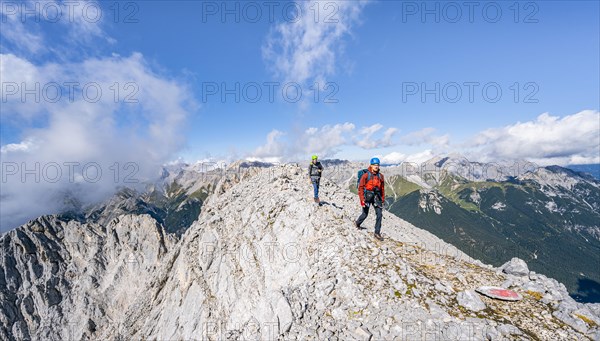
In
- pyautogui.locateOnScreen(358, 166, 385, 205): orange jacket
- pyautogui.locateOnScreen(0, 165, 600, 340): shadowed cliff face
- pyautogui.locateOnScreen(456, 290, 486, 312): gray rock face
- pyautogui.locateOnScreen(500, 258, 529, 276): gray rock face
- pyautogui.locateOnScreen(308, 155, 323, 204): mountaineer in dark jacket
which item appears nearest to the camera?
pyautogui.locateOnScreen(0, 165, 600, 340): shadowed cliff face

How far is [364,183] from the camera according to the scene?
20.8 metres

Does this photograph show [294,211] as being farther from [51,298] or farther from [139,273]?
[51,298]

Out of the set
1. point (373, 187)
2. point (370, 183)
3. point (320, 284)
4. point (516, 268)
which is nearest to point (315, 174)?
point (370, 183)

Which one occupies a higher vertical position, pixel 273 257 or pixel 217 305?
pixel 273 257

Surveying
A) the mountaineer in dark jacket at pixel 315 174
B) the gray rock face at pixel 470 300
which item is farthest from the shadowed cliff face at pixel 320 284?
the mountaineer in dark jacket at pixel 315 174

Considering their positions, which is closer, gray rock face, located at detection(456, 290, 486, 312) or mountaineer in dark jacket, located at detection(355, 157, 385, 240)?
gray rock face, located at detection(456, 290, 486, 312)

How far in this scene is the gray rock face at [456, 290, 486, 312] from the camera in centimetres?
1429

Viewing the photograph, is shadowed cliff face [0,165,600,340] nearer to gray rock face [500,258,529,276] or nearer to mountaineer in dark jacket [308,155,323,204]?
gray rock face [500,258,529,276]

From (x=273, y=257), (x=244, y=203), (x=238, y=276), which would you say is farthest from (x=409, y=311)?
(x=244, y=203)

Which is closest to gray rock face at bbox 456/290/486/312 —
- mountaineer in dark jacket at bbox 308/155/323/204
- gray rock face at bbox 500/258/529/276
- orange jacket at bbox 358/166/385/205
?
gray rock face at bbox 500/258/529/276

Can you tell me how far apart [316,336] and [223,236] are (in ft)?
78.8

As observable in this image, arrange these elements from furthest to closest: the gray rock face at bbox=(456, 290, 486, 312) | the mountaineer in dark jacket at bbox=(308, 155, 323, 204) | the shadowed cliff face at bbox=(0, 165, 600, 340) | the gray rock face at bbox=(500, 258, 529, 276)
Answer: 1. the mountaineer in dark jacket at bbox=(308, 155, 323, 204)
2. the gray rock face at bbox=(500, 258, 529, 276)
3. the gray rock face at bbox=(456, 290, 486, 312)
4. the shadowed cliff face at bbox=(0, 165, 600, 340)

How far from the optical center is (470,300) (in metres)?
14.6

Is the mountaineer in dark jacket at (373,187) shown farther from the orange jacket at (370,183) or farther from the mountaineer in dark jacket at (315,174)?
the mountaineer in dark jacket at (315,174)
